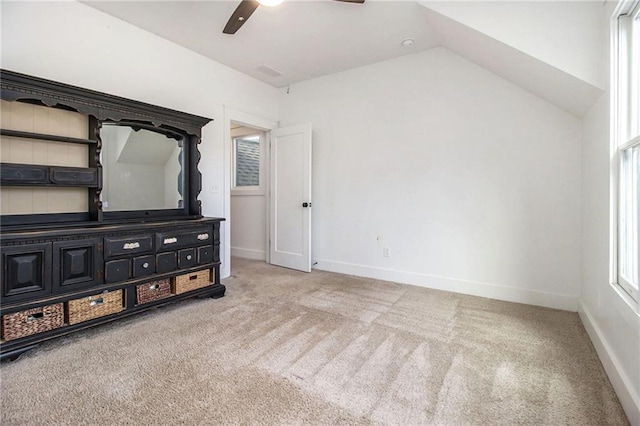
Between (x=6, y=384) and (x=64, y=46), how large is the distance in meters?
2.59

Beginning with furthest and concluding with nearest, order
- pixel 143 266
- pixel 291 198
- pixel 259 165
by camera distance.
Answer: pixel 259 165, pixel 291 198, pixel 143 266

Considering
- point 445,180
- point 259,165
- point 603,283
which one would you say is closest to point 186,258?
point 259,165

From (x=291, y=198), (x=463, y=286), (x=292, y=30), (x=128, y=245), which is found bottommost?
(x=463, y=286)

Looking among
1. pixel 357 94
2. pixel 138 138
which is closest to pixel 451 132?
pixel 357 94

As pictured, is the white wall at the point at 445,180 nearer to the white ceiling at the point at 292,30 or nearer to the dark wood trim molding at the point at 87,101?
the white ceiling at the point at 292,30

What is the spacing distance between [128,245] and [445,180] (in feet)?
10.7

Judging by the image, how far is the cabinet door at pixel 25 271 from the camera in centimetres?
A: 196

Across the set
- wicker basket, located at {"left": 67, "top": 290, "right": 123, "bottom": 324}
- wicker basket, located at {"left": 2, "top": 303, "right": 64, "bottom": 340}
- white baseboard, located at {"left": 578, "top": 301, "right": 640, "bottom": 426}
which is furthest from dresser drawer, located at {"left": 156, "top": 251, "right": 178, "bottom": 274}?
white baseboard, located at {"left": 578, "top": 301, "right": 640, "bottom": 426}

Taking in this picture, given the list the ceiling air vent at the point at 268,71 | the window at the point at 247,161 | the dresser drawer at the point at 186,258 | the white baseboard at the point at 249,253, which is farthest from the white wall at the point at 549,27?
the white baseboard at the point at 249,253

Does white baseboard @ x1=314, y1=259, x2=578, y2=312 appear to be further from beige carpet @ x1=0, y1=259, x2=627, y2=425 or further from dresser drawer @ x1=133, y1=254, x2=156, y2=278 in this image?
dresser drawer @ x1=133, y1=254, x2=156, y2=278

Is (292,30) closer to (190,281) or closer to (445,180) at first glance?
(445,180)

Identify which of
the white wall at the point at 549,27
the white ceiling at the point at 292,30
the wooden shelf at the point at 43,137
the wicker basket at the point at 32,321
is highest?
the white ceiling at the point at 292,30

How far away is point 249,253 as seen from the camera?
5211 millimetres

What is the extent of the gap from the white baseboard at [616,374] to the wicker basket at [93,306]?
10.7ft
